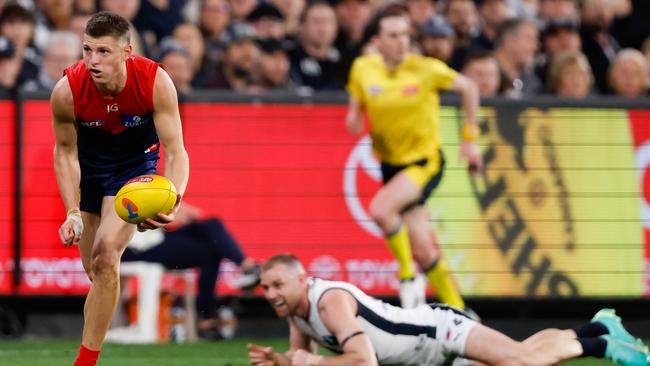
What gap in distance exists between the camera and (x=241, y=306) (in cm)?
1339

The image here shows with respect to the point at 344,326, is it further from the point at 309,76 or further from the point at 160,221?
the point at 309,76

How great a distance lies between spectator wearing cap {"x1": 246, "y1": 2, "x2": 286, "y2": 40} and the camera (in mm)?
14727

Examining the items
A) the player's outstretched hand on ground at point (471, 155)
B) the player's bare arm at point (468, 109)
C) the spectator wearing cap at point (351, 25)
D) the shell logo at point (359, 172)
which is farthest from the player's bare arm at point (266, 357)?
the spectator wearing cap at point (351, 25)

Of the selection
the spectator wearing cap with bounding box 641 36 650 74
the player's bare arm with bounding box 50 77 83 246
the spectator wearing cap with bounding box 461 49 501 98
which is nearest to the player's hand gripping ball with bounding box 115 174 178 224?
the player's bare arm with bounding box 50 77 83 246

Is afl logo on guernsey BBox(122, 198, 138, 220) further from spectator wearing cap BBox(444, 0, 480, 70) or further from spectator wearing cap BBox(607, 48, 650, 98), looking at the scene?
spectator wearing cap BBox(444, 0, 480, 70)

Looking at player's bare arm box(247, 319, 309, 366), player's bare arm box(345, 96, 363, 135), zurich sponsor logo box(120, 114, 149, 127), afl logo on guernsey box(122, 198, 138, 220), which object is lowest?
player's bare arm box(247, 319, 309, 366)

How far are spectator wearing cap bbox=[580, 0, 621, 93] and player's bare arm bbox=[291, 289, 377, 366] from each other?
790 centimetres

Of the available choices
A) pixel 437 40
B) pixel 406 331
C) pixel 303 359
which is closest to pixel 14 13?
pixel 437 40

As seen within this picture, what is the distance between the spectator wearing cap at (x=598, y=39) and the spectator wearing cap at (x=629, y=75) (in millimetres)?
1268

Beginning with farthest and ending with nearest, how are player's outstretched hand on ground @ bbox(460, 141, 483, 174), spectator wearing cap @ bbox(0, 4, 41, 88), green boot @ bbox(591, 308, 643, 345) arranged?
1. spectator wearing cap @ bbox(0, 4, 41, 88)
2. player's outstretched hand on ground @ bbox(460, 141, 483, 174)
3. green boot @ bbox(591, 308, 643, 345)

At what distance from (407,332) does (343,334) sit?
0.66m

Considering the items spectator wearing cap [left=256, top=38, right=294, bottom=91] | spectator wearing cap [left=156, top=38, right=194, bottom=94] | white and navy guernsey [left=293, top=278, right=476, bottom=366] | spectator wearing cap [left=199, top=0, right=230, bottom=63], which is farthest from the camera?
spectator wearing cap [left=199, top=0, right=230, bottom=63]

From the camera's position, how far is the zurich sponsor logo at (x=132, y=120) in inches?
340

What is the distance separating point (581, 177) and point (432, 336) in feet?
16.8
